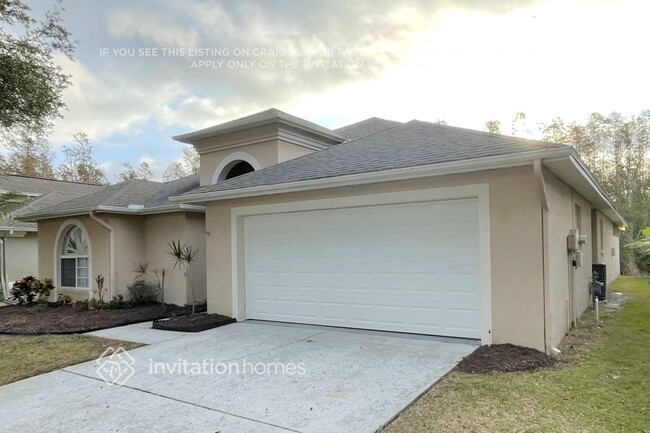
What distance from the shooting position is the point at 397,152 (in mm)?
7668

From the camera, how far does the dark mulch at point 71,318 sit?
8766mm

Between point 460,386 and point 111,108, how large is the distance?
58.2 feet

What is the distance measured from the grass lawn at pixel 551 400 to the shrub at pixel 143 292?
9142mm

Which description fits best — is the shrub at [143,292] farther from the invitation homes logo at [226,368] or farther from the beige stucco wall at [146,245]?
the invitation homes logo at [226,368]

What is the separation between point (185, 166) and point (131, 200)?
98.8ft

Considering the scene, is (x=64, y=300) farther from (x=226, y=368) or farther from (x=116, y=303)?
(x=226, y=368)

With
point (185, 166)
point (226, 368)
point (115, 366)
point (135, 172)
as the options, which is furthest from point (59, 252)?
point (135, 172)

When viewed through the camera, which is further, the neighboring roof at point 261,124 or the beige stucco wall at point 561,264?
the neighboring roof at point 261,124

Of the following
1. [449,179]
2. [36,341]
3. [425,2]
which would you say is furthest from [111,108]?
[449,179]

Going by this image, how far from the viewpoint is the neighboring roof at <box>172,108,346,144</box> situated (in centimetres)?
1095

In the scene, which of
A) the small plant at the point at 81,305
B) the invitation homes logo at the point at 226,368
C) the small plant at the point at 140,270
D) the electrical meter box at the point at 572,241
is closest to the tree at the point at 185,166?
the small plant at the point at 140,270

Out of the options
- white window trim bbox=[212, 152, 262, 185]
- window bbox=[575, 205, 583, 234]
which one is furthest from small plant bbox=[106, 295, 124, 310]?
window bbox=[575, 205, 583, 234]

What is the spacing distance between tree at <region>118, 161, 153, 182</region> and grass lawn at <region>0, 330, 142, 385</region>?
37.1m

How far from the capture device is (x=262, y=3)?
10641 mm
